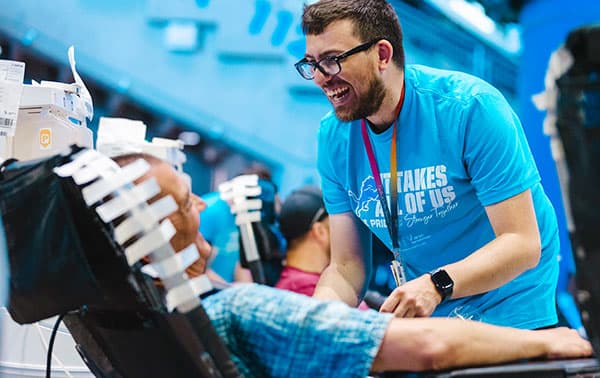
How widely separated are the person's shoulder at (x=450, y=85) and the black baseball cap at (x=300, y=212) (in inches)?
67.5

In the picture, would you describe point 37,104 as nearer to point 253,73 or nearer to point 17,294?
point 17,294

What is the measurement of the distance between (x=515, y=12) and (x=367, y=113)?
6.79m

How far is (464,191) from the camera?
7.64ft

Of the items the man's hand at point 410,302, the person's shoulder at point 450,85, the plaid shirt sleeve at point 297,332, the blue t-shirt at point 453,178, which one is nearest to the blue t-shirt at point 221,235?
the blue t-shirt at point 453,178

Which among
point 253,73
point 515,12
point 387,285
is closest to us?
point 387,285

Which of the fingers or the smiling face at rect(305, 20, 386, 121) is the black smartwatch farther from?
the smiling face at rect(305, 20, 386, 121)

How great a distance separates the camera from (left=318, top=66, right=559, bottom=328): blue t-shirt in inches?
88.3

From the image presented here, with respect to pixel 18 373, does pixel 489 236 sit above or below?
above

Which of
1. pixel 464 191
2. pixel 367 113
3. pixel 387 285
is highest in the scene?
pixel 367 113

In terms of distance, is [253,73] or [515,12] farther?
[253,73]

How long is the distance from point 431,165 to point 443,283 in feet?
1.29

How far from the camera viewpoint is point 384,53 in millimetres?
2365

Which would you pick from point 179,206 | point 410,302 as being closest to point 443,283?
point 410,302

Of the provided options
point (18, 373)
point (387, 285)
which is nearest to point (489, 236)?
point (18, 373)
